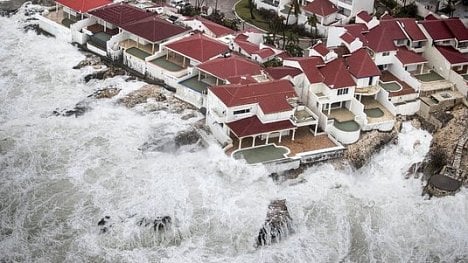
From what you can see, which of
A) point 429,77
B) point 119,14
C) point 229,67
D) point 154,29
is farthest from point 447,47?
point 119,14

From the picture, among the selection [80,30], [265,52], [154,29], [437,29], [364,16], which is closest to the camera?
[265,52]

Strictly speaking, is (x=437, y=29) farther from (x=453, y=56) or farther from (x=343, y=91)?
(x=343, y=91)

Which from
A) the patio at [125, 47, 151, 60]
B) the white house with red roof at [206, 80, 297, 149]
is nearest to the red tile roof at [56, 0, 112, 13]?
the patio at [125, 47, 151, 60]

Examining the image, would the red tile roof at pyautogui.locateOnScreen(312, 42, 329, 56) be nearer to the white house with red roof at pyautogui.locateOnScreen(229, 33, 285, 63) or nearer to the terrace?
the white house with red roof at pyautogui.locateOnScreen(229, 33, 285, 63)

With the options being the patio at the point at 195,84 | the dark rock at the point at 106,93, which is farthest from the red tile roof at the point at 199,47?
the dark rock at the point at 106,93

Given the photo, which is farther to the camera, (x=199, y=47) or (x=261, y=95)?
(x=199, y=47)

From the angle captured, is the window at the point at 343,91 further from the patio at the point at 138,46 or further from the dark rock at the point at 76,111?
the dark rock at the point at 76,111

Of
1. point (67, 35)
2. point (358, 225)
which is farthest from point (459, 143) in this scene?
point (67, 35)
